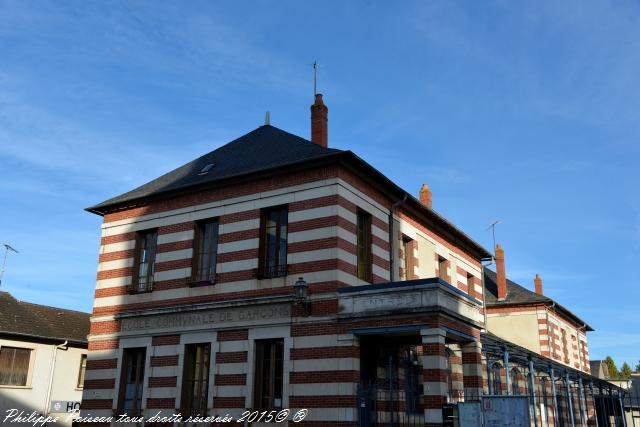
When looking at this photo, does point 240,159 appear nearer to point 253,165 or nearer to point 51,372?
point 253,165

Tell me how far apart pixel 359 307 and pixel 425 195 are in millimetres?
13254

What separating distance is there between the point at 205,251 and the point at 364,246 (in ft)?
15.6

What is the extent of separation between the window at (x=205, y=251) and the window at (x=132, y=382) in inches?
117

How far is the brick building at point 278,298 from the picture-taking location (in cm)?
1500

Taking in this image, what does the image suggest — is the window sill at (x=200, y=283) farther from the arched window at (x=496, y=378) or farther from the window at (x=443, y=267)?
the arched window at (x=496, y=378)

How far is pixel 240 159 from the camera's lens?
1959cm

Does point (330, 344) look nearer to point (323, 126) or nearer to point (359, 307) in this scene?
point (359, 307)

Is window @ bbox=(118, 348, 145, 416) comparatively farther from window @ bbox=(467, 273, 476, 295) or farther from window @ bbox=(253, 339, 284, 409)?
window @ bbox=(467, 273, 476, 295)

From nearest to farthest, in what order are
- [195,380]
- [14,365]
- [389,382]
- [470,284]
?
[389,382] < [195,380] < [470,284] < [14,365]

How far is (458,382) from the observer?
1906cm

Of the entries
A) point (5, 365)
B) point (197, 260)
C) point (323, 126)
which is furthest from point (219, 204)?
point (5, 365)

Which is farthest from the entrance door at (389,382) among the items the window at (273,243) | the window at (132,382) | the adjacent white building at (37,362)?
the adjacent white building at (37,362)

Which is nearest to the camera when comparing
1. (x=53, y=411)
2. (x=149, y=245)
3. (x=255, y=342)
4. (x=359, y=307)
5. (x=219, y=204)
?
(x=359, y=307)

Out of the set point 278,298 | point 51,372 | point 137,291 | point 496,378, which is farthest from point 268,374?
point 51,372
